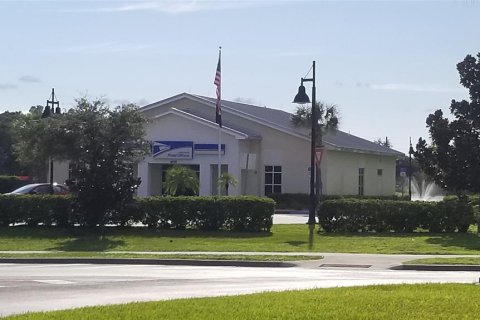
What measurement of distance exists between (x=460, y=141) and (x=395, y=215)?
14.0 ft

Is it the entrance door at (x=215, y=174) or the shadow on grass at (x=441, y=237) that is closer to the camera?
the shadow on grass at (x=441, y=237)

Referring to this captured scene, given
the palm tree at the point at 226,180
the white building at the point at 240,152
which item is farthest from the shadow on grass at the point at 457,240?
the white building at the point at 240,152

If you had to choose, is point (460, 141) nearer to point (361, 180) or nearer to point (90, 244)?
point (90, 244)

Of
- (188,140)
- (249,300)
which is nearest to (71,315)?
(249,300)

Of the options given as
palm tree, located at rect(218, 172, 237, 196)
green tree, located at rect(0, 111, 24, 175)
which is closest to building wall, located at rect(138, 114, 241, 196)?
palm tree, located at rect(218, 172, 237, 196)

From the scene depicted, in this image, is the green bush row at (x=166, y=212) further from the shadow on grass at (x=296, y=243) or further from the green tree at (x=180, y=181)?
the green tree at (x=180, y=181)

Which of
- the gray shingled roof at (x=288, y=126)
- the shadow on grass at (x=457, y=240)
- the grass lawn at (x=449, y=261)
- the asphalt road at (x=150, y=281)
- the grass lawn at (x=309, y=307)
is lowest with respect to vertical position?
the asphalt road at (x=150, y=281)

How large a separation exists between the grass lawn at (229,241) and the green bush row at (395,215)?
35.4 inches

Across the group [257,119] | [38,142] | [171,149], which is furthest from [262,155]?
[38,142]

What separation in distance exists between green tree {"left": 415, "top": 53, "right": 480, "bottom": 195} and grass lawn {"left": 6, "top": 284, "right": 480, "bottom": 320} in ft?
71.6

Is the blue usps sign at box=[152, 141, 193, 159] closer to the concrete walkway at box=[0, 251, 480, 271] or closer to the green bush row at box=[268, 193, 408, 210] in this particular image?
the green bush row at box=[268, 193, 408, 210]

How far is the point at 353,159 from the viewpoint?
192 feet

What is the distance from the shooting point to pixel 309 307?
33.0 ft

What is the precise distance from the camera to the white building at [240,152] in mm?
52188
